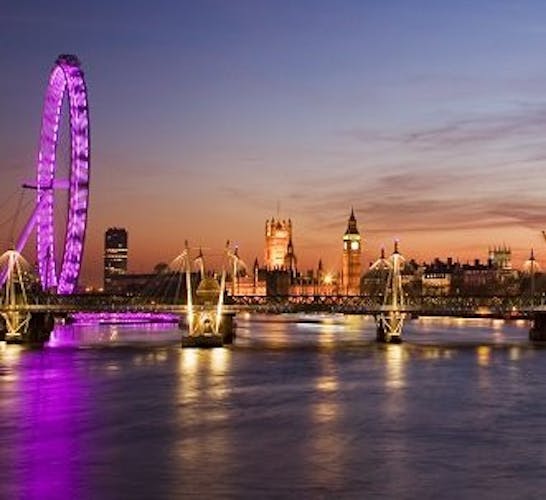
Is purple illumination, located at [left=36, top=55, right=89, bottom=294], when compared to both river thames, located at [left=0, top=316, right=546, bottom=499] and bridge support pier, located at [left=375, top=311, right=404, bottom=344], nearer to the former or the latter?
river thames, located at [left=0, top=316, right=546, bottom=499]

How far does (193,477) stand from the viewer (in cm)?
3012

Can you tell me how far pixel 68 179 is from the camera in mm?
90812

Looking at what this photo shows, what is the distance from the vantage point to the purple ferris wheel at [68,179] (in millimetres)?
87688

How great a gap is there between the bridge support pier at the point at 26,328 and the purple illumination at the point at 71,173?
511 centimetres

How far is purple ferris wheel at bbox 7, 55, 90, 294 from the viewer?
288 ft

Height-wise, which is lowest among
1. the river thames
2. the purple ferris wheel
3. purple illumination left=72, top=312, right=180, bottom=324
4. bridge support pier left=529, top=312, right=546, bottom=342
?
the river thames

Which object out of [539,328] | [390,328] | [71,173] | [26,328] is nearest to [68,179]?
[71,173]

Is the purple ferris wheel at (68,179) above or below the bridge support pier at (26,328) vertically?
above

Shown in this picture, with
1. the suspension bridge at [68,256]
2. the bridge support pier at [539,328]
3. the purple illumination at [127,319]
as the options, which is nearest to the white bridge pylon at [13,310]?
the suspension bridge at [68,256]

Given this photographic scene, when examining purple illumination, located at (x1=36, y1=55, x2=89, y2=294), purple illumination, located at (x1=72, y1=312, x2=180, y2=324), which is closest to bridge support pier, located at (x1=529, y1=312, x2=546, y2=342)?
purple illumination, located at (x1=36, y1=55, x2=89, y2=294)

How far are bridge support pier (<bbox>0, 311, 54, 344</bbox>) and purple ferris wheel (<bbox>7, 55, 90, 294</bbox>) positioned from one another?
4.98 meters

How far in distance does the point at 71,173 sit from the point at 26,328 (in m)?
17.3

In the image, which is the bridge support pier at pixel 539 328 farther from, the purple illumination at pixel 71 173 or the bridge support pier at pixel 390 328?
the purple illumination at pixel 71 173

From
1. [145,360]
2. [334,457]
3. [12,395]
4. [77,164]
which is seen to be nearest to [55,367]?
[145,360]
